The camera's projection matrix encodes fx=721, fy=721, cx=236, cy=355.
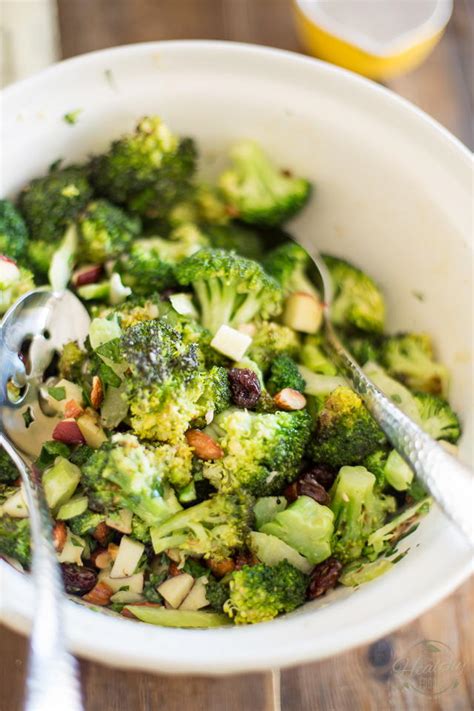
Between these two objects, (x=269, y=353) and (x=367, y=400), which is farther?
(x=269, y=353)

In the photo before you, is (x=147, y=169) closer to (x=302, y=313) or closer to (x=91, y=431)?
(x=302, y=313)

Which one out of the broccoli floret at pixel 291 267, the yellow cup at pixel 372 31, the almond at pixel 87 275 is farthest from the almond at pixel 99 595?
the yellow cup at pixel 372 31

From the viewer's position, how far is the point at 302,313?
65.4 inches

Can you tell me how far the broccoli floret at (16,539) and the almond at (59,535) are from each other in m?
0.05

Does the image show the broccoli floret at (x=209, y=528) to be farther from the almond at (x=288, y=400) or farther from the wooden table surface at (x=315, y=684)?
the wooden table surface at (x=315, y=684)

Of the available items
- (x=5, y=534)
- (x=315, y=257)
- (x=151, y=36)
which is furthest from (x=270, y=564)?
(x=151, y=36)

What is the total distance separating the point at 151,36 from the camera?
227 centimetres

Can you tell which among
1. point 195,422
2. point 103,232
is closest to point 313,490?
point 195,422

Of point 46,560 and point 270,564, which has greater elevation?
point 46,560

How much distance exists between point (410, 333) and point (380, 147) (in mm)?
444

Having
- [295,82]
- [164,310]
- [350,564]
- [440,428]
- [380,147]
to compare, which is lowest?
[350,564]

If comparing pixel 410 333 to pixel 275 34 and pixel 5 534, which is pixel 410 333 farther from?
pixel 275 34

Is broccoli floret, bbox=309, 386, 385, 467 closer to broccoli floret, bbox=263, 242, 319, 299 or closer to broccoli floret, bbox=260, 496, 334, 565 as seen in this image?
broccoli floret, bbox=260, 496, 334, 565

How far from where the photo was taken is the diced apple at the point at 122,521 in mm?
1374
